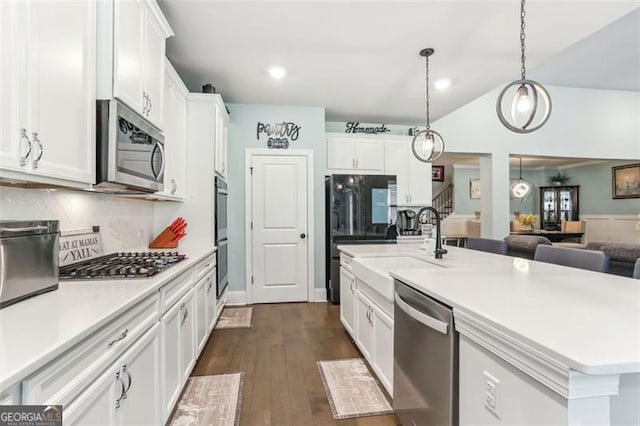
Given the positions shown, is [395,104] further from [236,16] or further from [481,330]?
[481,330]

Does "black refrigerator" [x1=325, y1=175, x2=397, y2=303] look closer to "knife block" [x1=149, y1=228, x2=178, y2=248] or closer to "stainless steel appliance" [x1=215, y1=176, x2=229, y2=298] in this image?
"stainless steel appliance" [x1=215, y1=176, x2=229, y2=298]

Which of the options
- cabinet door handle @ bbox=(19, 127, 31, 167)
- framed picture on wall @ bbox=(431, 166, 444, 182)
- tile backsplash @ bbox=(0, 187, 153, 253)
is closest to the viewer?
cabinet door handle @ bbox=(19, 127, 31, 167)

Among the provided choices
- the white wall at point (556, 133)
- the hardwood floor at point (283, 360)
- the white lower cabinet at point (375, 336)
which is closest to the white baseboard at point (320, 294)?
the hardwood floor at point (283, 360)

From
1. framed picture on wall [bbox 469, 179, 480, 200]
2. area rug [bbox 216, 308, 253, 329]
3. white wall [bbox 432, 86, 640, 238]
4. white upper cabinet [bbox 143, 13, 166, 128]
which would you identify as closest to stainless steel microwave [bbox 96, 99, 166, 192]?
white upper cabinet [bbox 143, 13, 166, 128]

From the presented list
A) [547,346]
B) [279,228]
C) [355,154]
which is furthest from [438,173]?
[547,346]

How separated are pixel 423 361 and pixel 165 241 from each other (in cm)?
252

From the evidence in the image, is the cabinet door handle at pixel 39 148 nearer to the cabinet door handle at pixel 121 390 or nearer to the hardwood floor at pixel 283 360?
the cabinet door handle at pixel 121 390

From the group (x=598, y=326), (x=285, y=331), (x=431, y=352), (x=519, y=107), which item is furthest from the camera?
(x=285, y=331)

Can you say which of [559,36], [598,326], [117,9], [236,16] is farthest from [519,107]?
[117,9]

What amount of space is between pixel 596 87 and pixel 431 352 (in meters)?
7.02

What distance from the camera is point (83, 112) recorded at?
1407mm

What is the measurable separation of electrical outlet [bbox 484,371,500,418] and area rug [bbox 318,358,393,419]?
3.59 ft

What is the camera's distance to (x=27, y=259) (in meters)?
1.21

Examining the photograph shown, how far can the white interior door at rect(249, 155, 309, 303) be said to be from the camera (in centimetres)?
426
